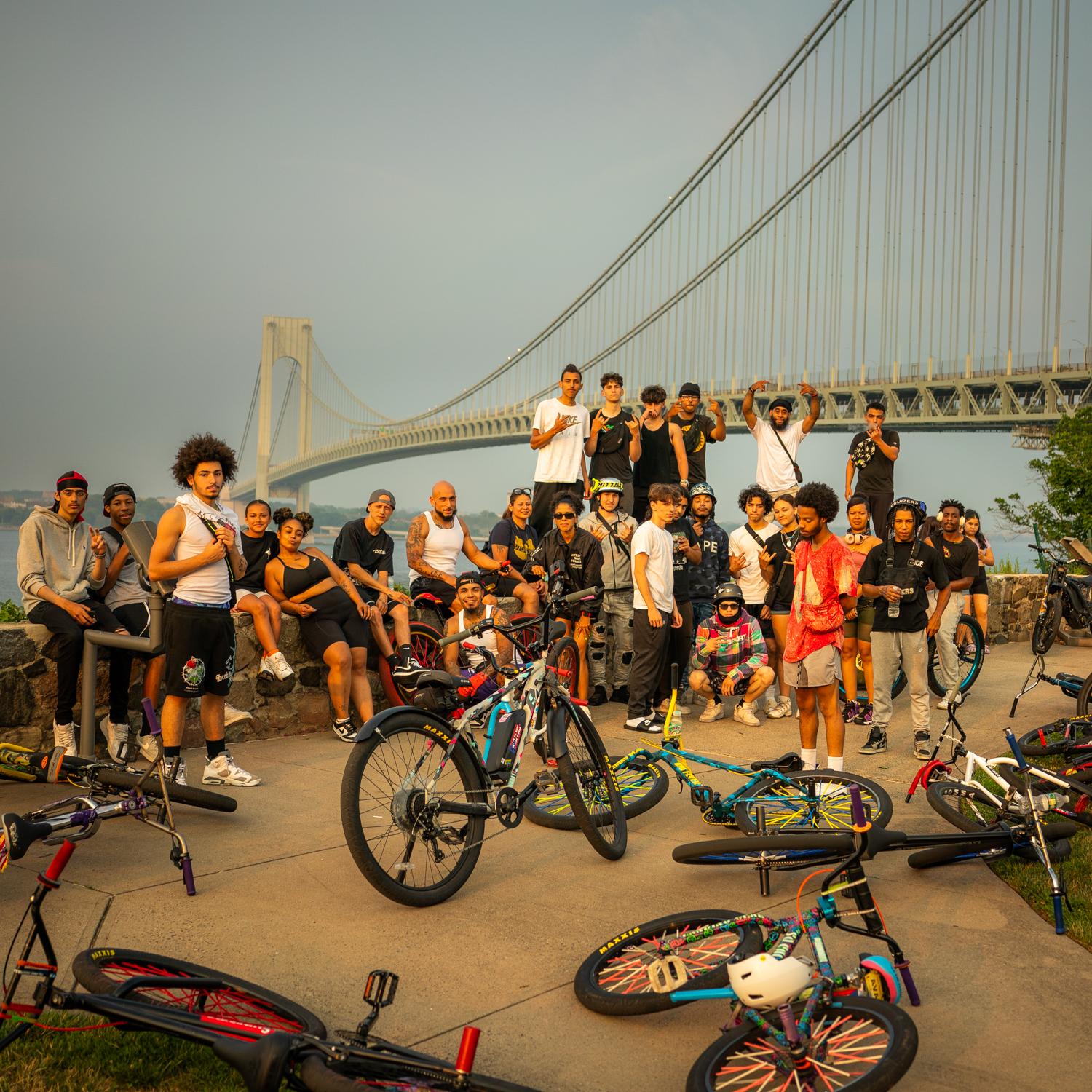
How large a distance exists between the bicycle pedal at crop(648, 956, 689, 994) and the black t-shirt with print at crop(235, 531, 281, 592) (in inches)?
166

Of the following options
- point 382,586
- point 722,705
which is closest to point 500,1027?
point 382,586

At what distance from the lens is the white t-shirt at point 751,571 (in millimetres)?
7945

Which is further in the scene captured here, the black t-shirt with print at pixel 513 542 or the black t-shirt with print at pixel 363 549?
the black t-shirt with print at pixel 513 542

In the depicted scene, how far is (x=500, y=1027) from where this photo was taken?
290 cm

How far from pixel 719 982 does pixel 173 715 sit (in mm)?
3019

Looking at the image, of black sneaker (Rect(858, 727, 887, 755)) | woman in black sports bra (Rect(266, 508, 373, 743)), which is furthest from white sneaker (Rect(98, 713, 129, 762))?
black sneaker (Rect(858, 727, 887, 755))

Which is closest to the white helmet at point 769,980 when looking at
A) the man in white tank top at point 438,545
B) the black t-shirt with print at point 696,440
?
the man in white tank top at point 438,545

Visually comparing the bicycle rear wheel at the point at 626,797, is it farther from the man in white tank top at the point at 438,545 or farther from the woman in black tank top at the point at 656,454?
the woman in black tank top at the point at 656,454

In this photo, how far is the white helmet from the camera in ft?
7.59

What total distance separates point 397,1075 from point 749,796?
8.70 ft

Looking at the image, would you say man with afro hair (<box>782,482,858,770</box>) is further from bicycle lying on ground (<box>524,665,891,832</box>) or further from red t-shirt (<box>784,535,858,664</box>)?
bicycle lying on ground (<box>524,665,891,832</box>)

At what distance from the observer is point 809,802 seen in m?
4.41

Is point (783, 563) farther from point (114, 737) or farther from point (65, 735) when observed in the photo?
point (65, 735)

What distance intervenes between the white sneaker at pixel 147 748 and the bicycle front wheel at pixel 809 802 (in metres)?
2.96
